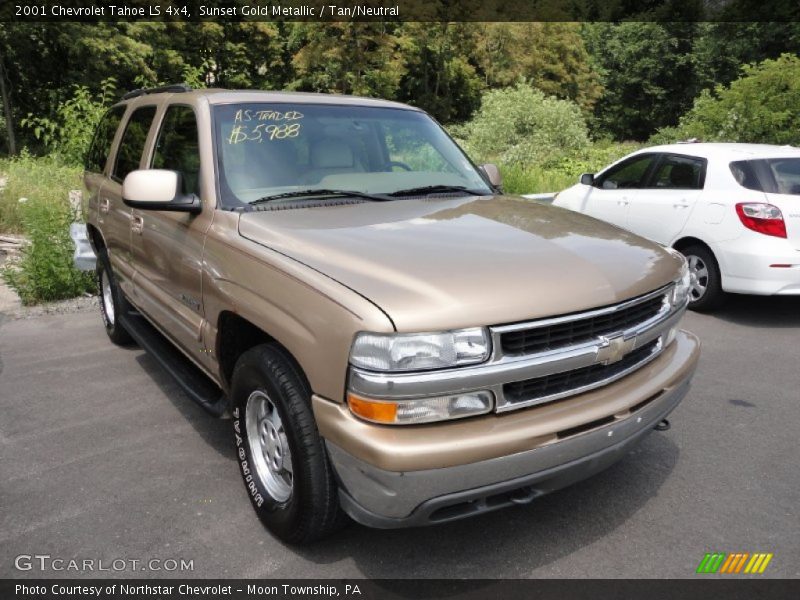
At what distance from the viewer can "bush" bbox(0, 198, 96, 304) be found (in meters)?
6.64

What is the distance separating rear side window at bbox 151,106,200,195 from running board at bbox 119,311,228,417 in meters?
1.05

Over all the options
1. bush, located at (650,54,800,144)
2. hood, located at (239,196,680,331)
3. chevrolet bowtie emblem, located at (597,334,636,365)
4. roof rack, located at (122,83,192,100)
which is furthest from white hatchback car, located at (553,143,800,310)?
bush, located at (650,54,800,144)

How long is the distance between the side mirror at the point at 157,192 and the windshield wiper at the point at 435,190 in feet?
3.55

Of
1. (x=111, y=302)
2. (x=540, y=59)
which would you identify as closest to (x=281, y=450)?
(x=111, y=302)

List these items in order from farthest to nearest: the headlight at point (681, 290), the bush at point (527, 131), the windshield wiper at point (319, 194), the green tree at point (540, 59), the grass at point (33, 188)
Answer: the green tree at point (540, 59) < the bush at point (527, 131) < the grass at point (33, 188) < the windshield wiper at point (319, 194) < the headlight at point (681, 290)

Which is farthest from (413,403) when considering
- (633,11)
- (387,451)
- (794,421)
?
(633,11)

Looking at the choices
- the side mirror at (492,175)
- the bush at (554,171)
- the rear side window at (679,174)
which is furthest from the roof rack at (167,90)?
the bush at (554,171)

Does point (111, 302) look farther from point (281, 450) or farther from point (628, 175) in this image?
point (628, 175)

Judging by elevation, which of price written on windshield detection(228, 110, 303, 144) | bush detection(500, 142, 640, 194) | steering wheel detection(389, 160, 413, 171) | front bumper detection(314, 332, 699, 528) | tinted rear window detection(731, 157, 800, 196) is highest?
price written on windshield detection(228, 110, 303, 144)

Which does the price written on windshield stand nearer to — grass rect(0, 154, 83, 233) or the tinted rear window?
the tinted rear window

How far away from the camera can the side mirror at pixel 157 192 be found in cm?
311

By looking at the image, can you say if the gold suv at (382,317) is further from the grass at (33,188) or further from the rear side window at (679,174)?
the grass at (33,188)

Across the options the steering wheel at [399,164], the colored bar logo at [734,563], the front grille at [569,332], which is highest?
the steering wheel at [399,164]

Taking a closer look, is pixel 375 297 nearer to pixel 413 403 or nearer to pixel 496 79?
pixel 413 403
